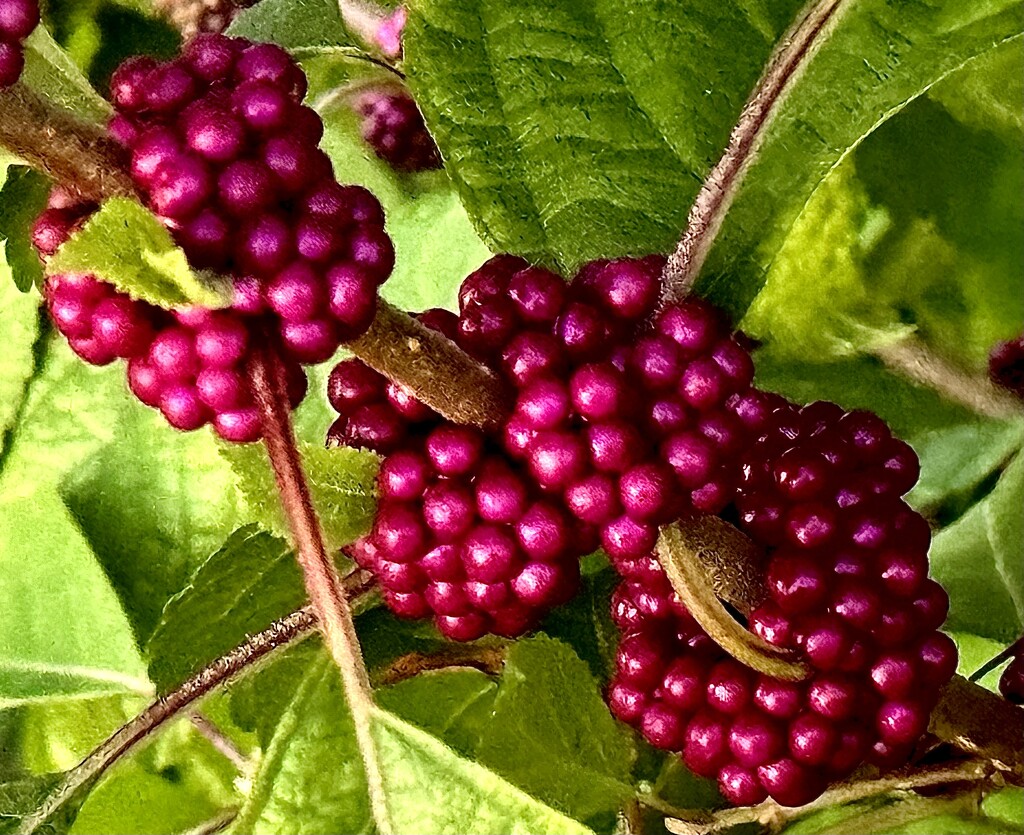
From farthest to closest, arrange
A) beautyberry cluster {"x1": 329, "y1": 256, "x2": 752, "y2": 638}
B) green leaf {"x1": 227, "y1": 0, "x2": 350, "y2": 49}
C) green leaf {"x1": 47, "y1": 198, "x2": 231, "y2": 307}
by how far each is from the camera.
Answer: green leaf {"x1": 227, "y1": 0, "x2": 350, "y2": 49} → beautyberry cluster {"x1": 329, "y1": 256, "x2": 752, "y2": 638} → green leaf {"x1": 47, "y1": 198, "x2": 231, "y2": 307}

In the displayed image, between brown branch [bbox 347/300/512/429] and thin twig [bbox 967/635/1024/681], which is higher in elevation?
brown branch [bbox 347/300/512/429]

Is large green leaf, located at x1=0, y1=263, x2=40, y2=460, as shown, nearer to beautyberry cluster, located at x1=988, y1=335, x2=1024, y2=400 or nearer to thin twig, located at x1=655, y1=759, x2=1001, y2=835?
thin twig, located at x1=655, y1=759, x2=1001, y2=835

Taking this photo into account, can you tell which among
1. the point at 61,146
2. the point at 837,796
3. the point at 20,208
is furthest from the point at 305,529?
the point at 837,796

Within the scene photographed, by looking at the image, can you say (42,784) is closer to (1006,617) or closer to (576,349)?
(576,349)

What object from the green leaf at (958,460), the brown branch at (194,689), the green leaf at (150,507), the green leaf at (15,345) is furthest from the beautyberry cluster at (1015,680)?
the green leaf at (15,345)

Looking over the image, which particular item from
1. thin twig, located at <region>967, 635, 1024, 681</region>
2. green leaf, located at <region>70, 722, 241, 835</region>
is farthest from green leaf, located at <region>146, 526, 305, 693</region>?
thin twig, located at <region>967, 635, 1024, 681</region>

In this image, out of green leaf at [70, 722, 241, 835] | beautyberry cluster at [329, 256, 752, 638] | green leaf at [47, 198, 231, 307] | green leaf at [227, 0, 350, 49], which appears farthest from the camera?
green leaf at [70, 722, 241, 835]

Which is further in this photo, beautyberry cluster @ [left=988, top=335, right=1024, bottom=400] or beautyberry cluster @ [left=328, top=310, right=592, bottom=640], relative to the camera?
beautyberry cluster @ [left=988, top=335, right=1024, bottom=400]
